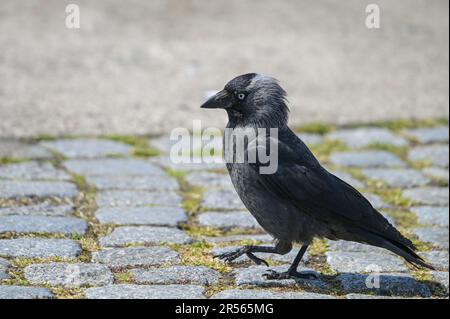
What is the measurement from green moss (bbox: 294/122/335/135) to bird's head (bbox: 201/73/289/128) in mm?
2691

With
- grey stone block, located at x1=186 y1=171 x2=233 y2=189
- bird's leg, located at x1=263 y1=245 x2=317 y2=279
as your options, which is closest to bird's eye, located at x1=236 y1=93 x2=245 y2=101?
bird's leg, located at x1=263 y1=245 x2=317 y2=279

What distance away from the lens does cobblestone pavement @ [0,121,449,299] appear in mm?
4461

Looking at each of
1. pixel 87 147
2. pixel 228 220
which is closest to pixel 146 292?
pixel 228 220

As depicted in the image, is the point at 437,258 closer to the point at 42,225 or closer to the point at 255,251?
the point at 255,251

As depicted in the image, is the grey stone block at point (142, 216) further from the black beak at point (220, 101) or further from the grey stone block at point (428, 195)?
the grey stone block at point (428, 195)

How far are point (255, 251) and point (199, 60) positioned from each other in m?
4.58

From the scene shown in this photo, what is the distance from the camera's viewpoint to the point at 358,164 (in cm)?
691

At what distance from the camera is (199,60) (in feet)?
29.6

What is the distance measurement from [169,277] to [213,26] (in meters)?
5.86

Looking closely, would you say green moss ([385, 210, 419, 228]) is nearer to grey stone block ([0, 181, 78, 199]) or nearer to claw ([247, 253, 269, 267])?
claw ([247, 253, 269, 267])

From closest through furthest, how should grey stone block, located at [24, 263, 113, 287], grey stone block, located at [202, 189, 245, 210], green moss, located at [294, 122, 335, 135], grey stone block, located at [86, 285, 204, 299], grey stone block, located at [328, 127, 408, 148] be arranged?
grey stone block, located at [86, 285, 204, 299] < grey stone block, located at [24, 263, 113, 287] < grey stone block, located at [202, 189, 245, 210] < grey stone block, located at [328, 127, 408, 148] < green moss, located at [294, 122, 335, 135]
